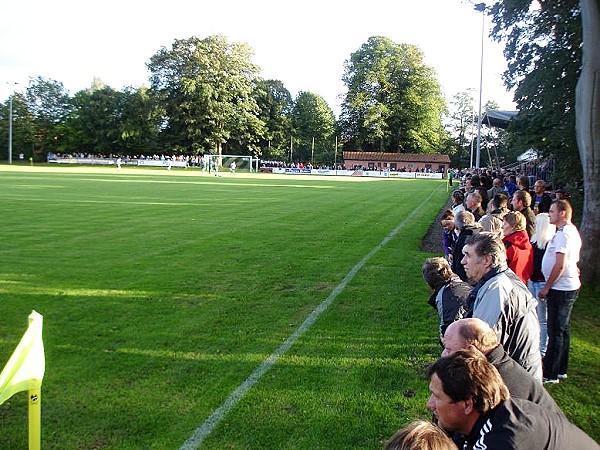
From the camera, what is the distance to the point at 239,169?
72312 mm

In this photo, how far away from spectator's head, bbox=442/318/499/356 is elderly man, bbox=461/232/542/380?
0.67 metres

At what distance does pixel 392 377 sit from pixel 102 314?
13.3ft

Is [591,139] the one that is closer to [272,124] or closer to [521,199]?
[521,199]

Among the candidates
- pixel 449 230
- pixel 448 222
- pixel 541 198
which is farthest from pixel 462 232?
pixel 541 198

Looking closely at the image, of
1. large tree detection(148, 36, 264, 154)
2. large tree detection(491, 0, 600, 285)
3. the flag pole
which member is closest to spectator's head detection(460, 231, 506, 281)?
the flag pole

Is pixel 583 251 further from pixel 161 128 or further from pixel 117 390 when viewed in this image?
pixel 161 128

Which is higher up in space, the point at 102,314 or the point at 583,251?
the point at 583,251

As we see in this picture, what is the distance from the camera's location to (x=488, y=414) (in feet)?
7.17

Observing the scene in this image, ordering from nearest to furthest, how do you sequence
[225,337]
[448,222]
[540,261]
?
[225,337] < [540,261] < [448,222]

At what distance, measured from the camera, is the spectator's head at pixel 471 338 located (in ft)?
8.93

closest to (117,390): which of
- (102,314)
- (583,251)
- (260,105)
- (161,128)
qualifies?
(102,314)

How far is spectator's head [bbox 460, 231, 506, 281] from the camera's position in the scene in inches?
146

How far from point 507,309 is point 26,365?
3126 mm

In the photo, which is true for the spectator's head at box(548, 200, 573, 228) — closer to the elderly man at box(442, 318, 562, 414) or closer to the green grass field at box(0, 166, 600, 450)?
the green grass field at box(0, 166, 600, 450)
